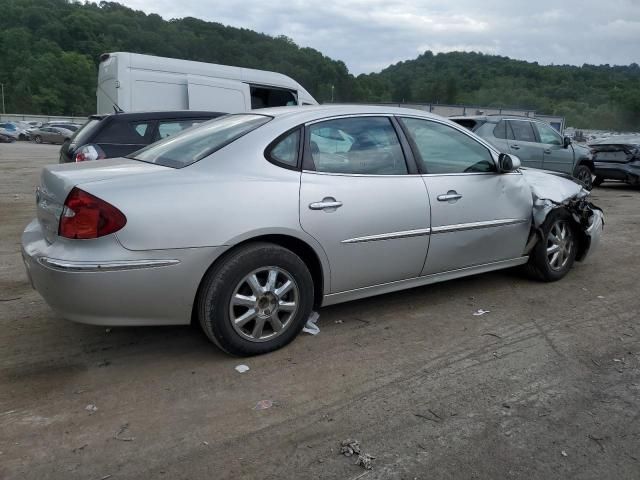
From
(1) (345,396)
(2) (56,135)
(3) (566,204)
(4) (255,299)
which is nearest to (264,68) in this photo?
(2) (56,135)

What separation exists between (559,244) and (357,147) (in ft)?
7.81

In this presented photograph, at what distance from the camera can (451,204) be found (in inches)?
164

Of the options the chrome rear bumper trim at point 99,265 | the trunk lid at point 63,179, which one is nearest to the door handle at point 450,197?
the trunk lid at point 63,179

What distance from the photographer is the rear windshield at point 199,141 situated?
3.49 meters

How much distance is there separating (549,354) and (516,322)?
0.56m

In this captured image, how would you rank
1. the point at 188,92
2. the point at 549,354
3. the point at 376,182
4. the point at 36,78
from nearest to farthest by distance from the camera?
the point at 549,354, the point at 376,182, the point at 188,92, the point at 36,78

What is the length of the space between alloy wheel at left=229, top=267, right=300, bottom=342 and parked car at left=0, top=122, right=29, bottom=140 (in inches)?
1739

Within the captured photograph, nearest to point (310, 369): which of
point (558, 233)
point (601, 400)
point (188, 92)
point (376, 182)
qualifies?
point (376, 182)

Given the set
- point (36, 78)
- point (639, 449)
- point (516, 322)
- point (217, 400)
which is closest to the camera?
point (639, 449)

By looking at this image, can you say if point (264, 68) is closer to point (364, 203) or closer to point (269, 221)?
point (364, 203)

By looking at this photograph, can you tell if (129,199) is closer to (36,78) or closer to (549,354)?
(549,354)

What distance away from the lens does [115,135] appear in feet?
22.7

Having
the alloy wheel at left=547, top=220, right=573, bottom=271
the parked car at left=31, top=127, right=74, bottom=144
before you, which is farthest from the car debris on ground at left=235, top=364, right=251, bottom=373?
the parked car at left=31, top=127, right=74, bottom=144

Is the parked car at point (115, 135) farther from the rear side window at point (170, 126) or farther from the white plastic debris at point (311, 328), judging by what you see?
the white plastic debris at point (311, 328)
